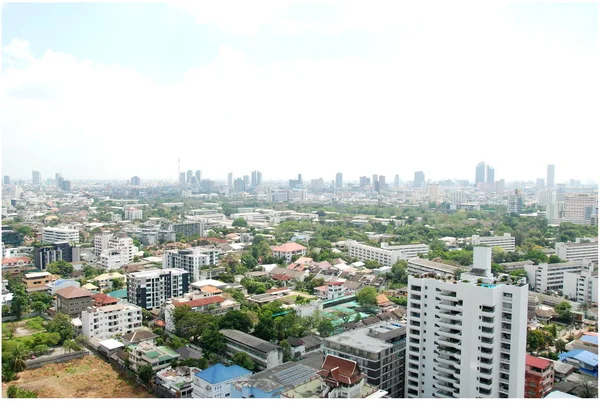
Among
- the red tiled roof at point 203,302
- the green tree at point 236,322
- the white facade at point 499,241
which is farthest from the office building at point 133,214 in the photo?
the green tree at point 236,322

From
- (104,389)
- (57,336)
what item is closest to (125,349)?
(104,389)

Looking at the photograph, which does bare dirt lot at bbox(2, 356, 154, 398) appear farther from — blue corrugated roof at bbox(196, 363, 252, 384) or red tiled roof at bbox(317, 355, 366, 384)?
red tiled roof at bbox(317, 355, 366, 384)

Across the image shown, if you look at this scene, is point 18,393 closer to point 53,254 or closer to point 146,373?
point 146,373

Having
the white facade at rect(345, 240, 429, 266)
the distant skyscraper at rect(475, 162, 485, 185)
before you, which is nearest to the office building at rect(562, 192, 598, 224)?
the white facade at rect(345, 240, 429, 266)

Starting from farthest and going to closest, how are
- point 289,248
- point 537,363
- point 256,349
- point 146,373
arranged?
1. point 289,248
2. point 256,349
3. point 146,373
4. point 537,363

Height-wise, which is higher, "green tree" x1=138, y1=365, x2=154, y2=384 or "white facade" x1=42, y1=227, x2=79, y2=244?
"white facade" x1=42, y1=227, x2=79, y2=244

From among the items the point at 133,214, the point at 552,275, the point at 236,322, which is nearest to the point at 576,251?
the point at 552,275

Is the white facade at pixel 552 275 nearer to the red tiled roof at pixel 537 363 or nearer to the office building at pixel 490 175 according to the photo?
the red tiled roof at pixel 537 363
